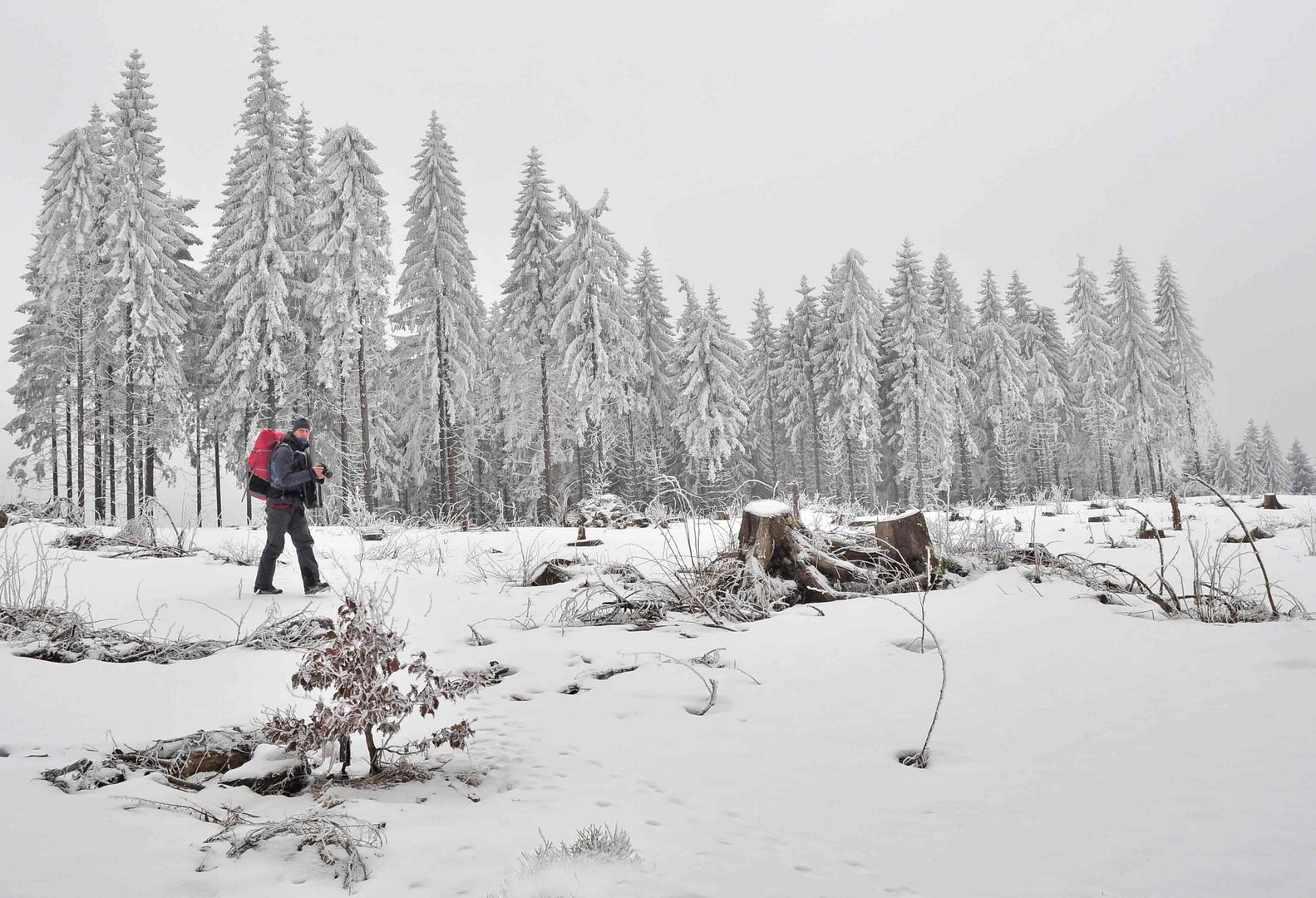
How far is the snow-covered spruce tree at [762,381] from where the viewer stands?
124ft

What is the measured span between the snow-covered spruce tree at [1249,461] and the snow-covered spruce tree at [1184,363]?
12.9m

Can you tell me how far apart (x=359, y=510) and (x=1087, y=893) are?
11.0m

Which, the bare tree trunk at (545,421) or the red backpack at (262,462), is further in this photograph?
the bare tree trunk at (545,421)

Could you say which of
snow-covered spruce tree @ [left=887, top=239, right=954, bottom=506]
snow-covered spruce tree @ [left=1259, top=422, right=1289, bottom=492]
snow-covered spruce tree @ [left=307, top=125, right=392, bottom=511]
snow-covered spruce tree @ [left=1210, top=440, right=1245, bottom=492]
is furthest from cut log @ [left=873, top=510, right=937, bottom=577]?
snow-covered spruce tree @ [left=1259, top=422, right=1289, bottom=492]

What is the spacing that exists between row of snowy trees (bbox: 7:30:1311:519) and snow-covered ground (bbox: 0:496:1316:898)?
10.7 meters

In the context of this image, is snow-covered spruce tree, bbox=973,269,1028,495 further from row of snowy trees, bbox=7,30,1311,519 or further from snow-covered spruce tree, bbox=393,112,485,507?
snow-covered spruce tree, bbox=393,112,485,507

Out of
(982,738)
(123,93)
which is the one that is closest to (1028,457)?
(982,738)

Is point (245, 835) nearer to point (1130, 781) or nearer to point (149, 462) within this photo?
point (1130, 781)

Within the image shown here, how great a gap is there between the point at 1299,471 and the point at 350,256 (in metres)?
70.5

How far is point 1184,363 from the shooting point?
1363 inches

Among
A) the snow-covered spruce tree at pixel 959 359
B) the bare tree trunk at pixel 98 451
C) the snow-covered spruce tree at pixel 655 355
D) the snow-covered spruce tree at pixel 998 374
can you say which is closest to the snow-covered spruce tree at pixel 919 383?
the snow-covered spruce tree at pixel 959 359

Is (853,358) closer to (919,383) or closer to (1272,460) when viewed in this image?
(919,383)

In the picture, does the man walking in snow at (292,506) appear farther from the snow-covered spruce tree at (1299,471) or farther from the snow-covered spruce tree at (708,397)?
the snow-covered spruce tree at (1299,471)

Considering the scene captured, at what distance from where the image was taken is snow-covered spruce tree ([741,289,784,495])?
37906 mm
